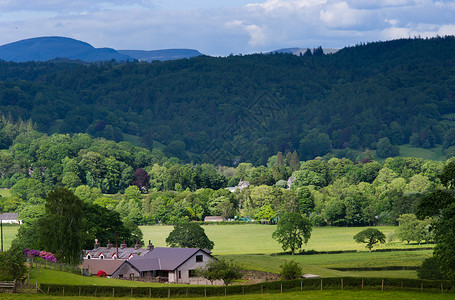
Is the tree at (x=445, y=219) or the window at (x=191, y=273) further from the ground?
the tree at (x=445, y=219)

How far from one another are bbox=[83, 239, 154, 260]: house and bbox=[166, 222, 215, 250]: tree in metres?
10.4

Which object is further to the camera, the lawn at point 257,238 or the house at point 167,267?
the lawn at point 257,238

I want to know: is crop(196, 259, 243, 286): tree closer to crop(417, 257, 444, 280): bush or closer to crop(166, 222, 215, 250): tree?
crop(417, 257, 444, 280): bush

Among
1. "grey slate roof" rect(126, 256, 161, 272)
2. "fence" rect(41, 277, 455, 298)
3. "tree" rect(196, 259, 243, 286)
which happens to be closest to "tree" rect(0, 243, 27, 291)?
"fence" rect(41, 277, 455, 298)

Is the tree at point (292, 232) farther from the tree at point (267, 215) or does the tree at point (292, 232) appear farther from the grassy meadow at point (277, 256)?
the tree at point (267, 215)

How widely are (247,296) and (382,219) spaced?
342 feet

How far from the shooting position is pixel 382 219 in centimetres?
16412

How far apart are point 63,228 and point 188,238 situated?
23589mm

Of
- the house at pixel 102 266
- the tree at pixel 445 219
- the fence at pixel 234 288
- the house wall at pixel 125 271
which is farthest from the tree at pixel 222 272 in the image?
the tree at pixel 445 219

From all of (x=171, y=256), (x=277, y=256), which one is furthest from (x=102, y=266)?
(x=277, y=256)

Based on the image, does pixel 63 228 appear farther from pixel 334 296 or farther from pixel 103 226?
pixel 334 296

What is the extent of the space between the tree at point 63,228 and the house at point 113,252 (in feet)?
14.4

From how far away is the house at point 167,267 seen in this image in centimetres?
8356

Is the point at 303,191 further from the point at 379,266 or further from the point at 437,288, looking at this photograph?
the point at 437,288
